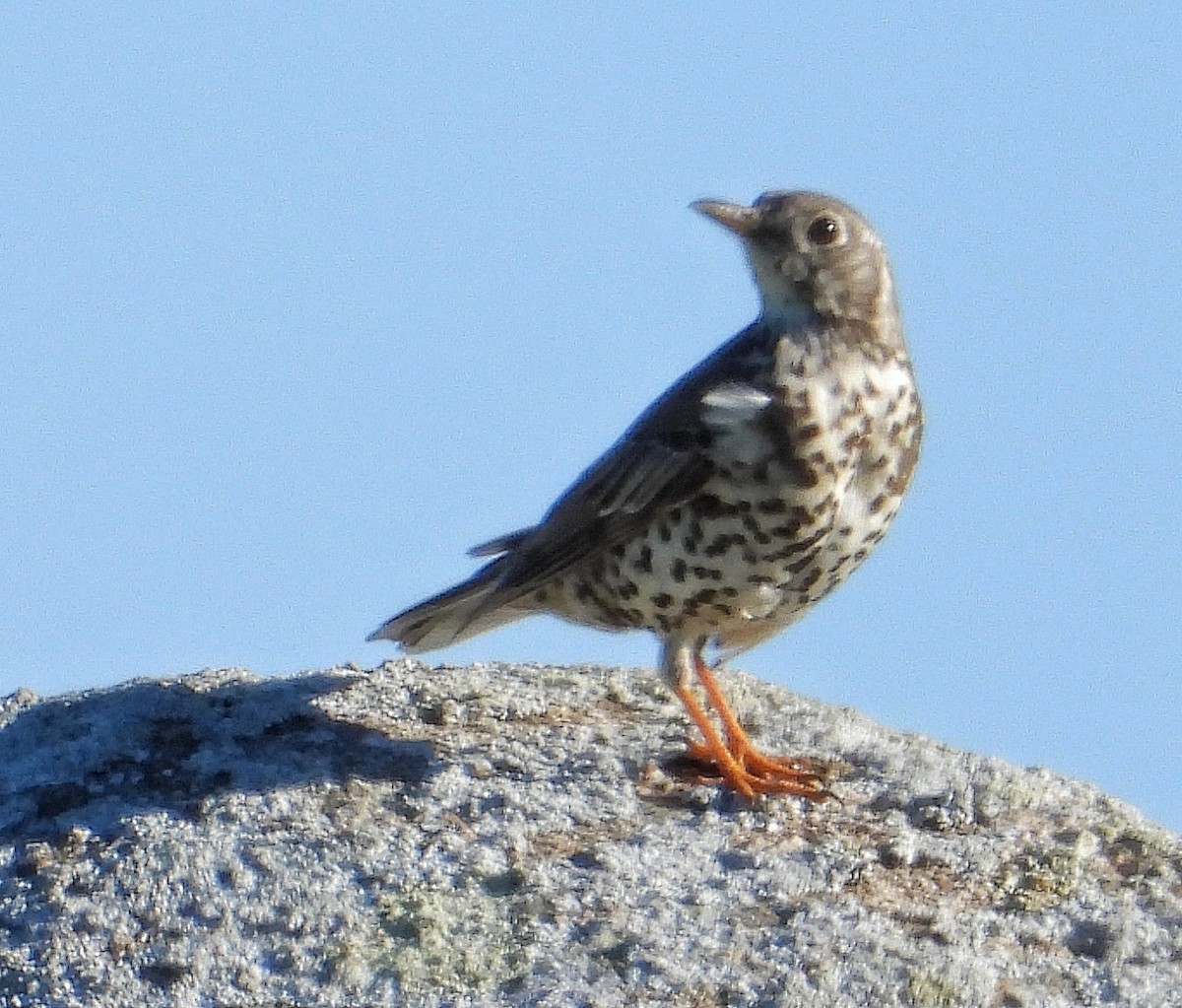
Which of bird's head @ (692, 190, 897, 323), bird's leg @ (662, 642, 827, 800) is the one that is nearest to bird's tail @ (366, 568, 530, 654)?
bird's leg @ (662, 642, 827, 800)

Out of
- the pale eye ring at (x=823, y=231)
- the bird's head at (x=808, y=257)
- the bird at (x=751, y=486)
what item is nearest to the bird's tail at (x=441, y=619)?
the bird at (x=751, y=486)

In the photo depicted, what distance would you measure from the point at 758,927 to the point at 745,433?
223cm

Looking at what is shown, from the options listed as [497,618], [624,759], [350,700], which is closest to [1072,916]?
[624,759]

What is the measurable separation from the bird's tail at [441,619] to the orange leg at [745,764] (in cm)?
128

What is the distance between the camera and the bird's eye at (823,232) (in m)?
7.30

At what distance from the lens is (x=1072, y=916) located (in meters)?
5.17

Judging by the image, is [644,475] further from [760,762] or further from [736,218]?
[760,762]

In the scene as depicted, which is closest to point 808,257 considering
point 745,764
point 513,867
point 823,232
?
point 823,232

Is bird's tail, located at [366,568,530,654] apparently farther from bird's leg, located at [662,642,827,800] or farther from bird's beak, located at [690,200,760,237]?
bird's beak, located at [690,200,760,237]

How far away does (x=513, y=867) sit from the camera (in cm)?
514

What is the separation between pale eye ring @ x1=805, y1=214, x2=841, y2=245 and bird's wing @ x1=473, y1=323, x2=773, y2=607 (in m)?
0.40

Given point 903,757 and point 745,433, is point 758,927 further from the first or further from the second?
point 745,433

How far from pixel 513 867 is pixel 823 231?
317 cm

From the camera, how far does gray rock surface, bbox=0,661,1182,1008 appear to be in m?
4.71
